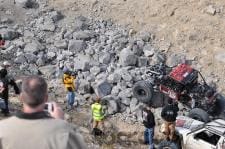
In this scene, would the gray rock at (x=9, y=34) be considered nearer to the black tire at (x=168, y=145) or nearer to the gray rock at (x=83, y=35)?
the gray rock at (x=83, y=35)

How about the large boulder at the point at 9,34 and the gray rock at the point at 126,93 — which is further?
the large boulder at the point at 9,34

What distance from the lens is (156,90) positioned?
17.7 metres

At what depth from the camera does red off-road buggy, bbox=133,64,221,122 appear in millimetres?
16969

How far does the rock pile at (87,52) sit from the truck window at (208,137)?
335 centimetres

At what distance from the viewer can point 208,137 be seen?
13.9m

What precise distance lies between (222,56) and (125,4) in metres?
5.25

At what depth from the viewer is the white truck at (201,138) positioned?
531 inches

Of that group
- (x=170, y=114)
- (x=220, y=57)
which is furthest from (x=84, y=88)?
(x=220, y=57)

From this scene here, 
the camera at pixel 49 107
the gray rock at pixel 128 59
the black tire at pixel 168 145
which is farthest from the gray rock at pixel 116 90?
the camera at pixel 49 107

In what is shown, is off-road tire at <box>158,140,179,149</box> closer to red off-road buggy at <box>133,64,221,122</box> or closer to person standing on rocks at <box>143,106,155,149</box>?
person standing on rocks at <box>143,106,155,149</box>

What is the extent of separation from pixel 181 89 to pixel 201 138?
3.51m

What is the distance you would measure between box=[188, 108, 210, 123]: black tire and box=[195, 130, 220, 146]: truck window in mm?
2011

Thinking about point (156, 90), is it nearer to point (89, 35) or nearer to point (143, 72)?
point (143, 72)

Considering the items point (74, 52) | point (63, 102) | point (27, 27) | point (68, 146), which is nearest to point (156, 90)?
point (63, 102)
